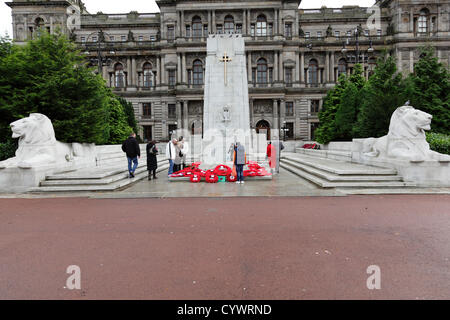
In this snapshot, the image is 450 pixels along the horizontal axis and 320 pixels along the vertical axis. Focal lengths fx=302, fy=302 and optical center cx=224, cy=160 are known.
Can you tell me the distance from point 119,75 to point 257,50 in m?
25.1

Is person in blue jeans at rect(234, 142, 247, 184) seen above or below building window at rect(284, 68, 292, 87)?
below

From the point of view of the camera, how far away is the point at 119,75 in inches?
2151

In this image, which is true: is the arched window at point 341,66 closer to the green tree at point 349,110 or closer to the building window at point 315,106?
the building window at point 315,106

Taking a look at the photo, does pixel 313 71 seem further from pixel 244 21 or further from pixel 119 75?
pixel 119 75

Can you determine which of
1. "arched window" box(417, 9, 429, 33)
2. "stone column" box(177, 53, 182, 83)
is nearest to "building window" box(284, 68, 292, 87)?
"stone column" box(177, 53, 182, 83)

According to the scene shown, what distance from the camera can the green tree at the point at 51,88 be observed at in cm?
1288

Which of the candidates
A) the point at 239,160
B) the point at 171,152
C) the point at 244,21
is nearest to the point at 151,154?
the point at 171,152

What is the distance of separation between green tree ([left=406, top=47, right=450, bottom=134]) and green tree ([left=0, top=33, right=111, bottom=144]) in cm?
1762

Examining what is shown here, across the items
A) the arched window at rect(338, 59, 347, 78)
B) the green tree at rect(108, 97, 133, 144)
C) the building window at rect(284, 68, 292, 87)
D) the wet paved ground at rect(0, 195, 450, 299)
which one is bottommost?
the wet paved ground at rect(0, 195, 450, 299)

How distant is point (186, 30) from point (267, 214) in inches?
2037

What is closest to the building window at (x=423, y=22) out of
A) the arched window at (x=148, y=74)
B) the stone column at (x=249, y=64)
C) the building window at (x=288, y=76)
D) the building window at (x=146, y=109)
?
the building window at (x=288, y=76)

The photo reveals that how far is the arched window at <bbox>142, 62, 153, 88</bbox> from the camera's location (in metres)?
54.5

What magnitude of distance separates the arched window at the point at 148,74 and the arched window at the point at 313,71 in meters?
28.5

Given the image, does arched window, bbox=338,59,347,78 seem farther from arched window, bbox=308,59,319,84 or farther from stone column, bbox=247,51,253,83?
stone column, bbox=247,51,253,83
